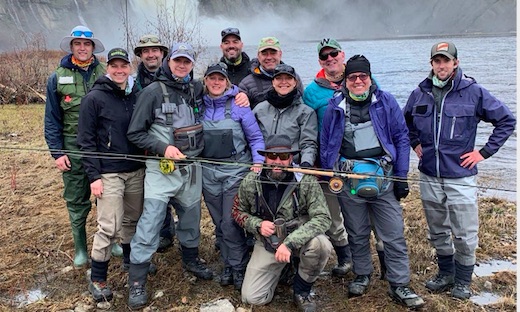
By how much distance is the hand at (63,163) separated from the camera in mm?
4680

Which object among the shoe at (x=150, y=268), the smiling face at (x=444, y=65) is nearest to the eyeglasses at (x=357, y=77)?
Result: the smiling face at (x=444, y=65)

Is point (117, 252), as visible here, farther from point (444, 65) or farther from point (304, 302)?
point (444, 65)

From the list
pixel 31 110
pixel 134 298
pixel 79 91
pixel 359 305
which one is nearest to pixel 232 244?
pixel 134 298

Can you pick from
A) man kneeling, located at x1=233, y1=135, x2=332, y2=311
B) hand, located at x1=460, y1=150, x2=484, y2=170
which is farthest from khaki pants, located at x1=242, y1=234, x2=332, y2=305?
hand, located at x1=460, y1=150, x2=484, y2=170

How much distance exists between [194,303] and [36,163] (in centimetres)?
665

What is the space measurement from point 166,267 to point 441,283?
3001mm

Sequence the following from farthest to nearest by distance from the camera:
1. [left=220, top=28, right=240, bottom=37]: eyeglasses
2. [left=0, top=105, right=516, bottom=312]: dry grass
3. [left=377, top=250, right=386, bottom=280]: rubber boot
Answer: [left=220, top=28, right=240, bottom=37]: eyeglasses < [left=377, top=250, right=386, bottom=280]: rubber boot < [left=0, top=105, right=516, bottom=312]: dry grass

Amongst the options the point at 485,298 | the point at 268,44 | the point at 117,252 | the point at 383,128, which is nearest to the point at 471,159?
the point at 383,128

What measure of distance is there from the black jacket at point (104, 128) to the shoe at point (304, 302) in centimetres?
210

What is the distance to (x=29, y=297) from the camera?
4.45 metres

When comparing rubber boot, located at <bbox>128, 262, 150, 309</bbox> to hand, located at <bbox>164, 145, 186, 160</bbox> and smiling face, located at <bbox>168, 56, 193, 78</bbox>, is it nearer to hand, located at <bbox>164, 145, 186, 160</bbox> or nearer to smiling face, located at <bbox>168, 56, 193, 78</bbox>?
hand, located at <bbox>164, 145, 186, 160</bbox>

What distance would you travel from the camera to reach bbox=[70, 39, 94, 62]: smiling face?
4.68 metres

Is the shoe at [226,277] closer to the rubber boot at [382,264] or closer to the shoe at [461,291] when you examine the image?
the rubber boot at [382,264]

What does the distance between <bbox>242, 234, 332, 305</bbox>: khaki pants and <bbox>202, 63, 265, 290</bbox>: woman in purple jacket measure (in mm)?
267
